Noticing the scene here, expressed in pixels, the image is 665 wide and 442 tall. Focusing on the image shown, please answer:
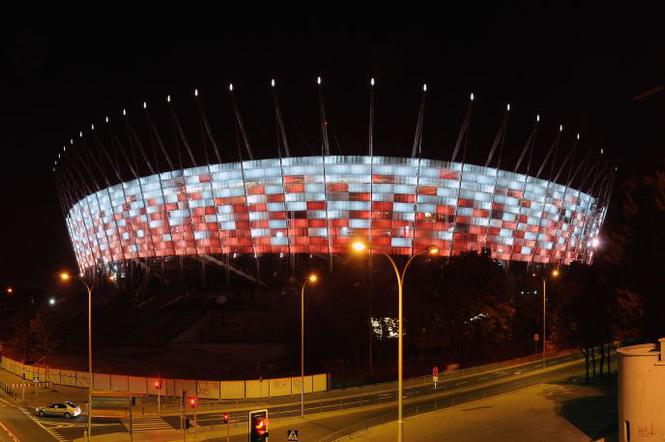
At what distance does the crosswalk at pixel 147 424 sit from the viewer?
97.1 feet

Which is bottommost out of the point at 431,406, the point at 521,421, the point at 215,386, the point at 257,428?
the point at 215,386

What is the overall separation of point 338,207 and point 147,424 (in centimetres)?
4870

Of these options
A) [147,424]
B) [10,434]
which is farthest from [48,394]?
[10,434]

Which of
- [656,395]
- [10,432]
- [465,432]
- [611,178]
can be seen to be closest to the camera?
[656,395]

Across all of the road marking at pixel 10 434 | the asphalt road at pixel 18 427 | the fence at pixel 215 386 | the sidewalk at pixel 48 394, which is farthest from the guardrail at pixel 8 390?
the road marking at pixel 10 434

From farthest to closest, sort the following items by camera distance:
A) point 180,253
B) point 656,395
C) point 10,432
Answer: point 180,253 < point 10,432 < point 656,395

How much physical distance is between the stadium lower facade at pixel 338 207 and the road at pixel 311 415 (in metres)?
36.3

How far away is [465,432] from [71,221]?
9465cm

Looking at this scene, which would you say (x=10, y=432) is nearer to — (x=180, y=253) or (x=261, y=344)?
(x=261, y=344)

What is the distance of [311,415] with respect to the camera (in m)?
31.7

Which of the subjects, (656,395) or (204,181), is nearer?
(656,395)

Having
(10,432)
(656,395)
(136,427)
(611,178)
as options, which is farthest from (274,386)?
(611,178)

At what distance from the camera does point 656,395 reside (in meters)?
19.7

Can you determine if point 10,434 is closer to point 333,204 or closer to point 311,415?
point 311,415
